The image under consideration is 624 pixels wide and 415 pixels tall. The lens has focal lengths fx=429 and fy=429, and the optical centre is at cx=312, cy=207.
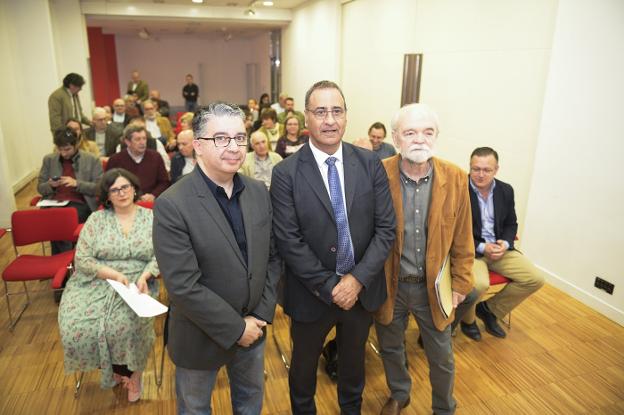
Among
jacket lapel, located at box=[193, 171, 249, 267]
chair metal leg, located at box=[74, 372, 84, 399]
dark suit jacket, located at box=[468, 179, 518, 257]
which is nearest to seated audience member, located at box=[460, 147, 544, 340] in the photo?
dark suit jacket, located at box=[468, 179, 518, 257]

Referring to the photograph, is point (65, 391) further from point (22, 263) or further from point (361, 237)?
point (361, 237)

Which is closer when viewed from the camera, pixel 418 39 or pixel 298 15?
pixel 418 39

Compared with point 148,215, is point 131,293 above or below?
below

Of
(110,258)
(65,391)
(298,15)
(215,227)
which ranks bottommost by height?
(65,391)

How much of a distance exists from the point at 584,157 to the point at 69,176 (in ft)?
16.0

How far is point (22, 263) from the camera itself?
3.52 meters

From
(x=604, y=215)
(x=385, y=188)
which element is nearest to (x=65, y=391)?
(x=385, y=188)

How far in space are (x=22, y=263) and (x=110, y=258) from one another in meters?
1.26

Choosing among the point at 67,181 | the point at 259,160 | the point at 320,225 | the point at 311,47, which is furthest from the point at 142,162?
the point at 311,47

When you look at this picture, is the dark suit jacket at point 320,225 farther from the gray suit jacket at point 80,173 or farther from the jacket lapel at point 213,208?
the gray suit jacket at point 80,173

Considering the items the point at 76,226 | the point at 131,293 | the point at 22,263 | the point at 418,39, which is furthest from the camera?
the point at 418,39

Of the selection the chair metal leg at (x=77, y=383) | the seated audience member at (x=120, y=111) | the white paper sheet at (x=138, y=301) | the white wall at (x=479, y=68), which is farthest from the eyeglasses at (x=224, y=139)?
the seated audience member at (x=120, y=111)

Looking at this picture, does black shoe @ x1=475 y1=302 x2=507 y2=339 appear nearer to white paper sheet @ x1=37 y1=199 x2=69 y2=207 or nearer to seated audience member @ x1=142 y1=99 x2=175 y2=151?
white paper sheet @ x1=37 y1=199 x2=69 y2=207

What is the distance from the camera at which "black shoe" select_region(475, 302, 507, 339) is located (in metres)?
3.50
